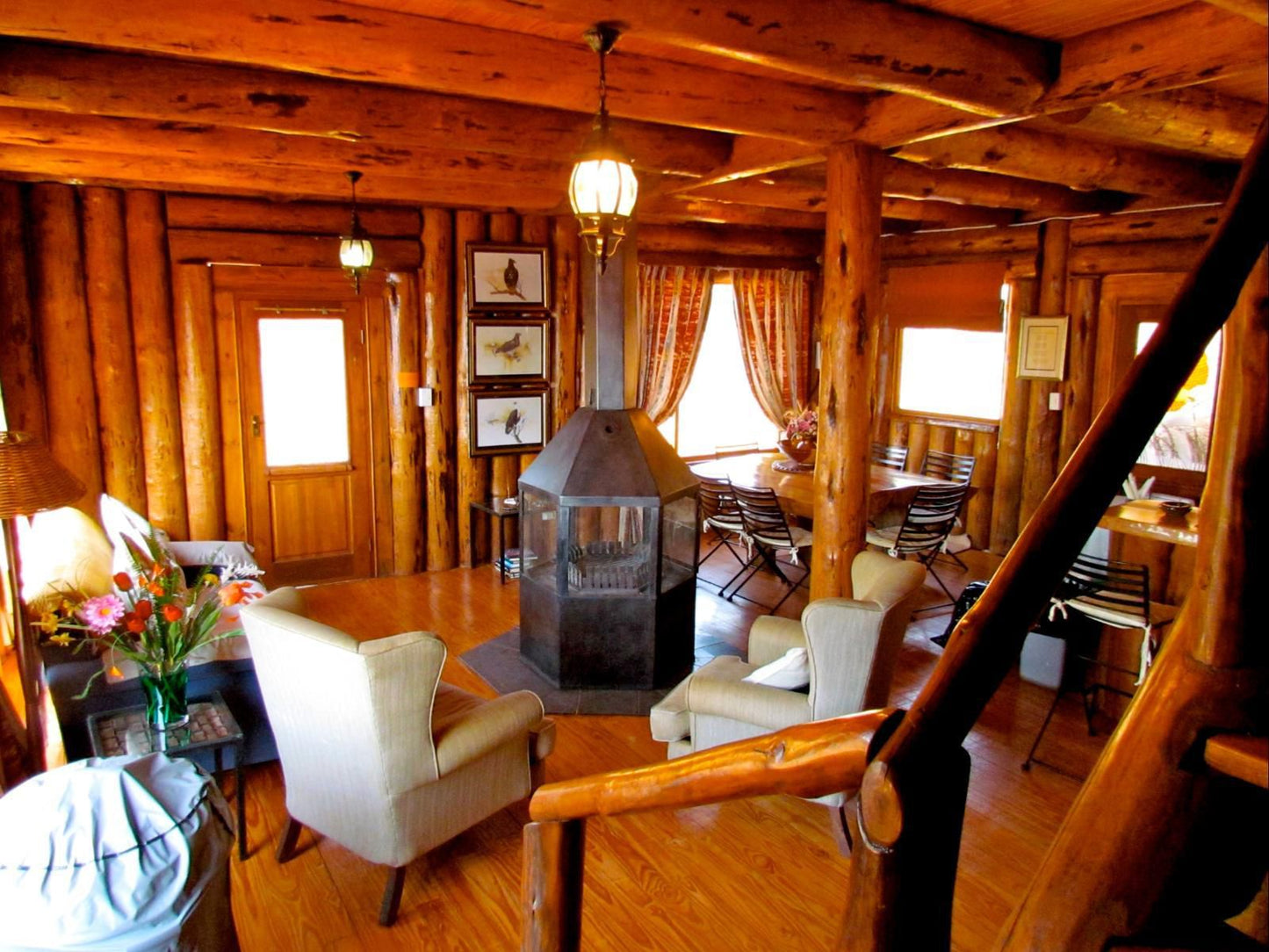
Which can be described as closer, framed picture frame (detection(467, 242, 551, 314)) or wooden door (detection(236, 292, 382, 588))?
wooden door (detection(236, 292, 382, 588))

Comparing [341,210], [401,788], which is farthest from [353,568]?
[401,788]

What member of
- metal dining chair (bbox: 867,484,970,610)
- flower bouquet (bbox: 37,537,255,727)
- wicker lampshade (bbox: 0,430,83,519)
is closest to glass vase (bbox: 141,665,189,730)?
flower bouquet (bbox: 37,537,255,727)

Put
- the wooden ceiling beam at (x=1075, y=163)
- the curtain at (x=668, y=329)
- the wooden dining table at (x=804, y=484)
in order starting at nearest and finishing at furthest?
the wooden ceiling beam at (x=1075, y=163) < the wooden dining table at (x=804, y=484) < the curtain at (x=668, y=329)

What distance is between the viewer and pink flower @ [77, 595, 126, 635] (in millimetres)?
2988

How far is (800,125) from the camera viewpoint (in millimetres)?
3744

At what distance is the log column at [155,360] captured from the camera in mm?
5582

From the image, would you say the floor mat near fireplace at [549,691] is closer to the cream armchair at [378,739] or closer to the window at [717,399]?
the cream armchair at [378,739]

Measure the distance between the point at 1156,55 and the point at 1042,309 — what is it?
4.38m

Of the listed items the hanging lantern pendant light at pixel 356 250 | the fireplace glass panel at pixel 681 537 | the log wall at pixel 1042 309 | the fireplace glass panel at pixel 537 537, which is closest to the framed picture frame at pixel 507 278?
the hanging lantern pendant light at pixel 356 250

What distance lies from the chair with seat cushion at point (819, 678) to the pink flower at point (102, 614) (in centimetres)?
198

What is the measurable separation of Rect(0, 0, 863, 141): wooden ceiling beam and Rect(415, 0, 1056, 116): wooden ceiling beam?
0.18 metres

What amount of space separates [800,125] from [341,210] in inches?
145

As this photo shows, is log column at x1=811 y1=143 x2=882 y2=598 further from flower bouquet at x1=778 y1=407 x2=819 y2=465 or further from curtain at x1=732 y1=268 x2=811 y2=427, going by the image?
curtain at x1=732 y1=268 x2=811 y2=427

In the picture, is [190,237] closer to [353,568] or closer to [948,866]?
[353,568]
